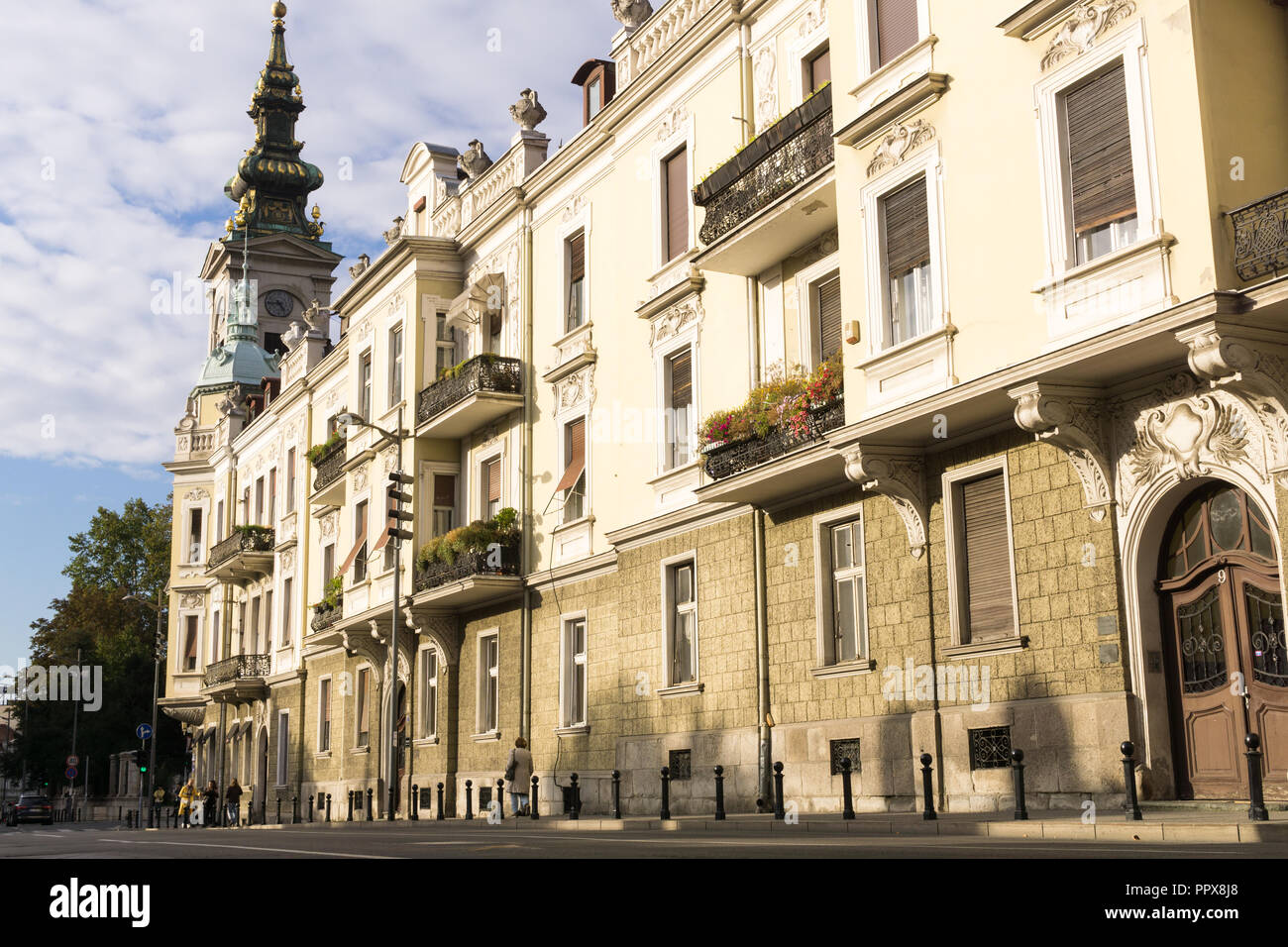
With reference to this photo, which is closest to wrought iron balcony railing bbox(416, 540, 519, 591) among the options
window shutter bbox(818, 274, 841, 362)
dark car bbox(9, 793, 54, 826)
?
window shutter bbox(818, 274, 841, 362)

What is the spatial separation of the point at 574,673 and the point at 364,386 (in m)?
14.1

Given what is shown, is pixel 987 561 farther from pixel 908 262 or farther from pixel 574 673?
pixel 574 673

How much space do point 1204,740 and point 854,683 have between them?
546 cm

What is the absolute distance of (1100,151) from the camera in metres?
15.1

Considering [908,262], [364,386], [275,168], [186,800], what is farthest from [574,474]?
[275,168]

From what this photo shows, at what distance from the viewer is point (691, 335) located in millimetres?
24031

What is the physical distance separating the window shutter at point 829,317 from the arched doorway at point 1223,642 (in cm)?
681

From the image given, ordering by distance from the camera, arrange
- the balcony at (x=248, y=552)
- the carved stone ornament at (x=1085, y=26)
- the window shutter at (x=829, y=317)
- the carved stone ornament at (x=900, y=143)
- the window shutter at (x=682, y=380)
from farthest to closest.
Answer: the balcony at (x=248, y=552)
the window shutter at (x=682, y=380)
the window shutter at (x=829, y=317)
the carved stone ornament at (x=900, y=143)
the carved stone ornament at (x=1085, y=26)

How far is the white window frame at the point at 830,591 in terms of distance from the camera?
1911cm

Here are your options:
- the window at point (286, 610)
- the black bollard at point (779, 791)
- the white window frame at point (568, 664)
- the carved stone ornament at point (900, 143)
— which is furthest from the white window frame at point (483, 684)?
the window at point (286, 610)

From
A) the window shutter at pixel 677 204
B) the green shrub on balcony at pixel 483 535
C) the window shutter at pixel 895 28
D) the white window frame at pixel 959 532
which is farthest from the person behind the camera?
the green shrub on balcony at pixel 483 535

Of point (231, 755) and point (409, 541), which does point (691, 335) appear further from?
point (231, 755)

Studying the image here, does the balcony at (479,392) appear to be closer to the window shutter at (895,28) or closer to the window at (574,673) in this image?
the window at (574,673)

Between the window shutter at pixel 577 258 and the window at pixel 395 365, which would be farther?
the window at pixel 395 365
